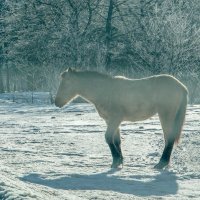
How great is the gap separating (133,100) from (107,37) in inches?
989

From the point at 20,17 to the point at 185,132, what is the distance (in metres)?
23.3

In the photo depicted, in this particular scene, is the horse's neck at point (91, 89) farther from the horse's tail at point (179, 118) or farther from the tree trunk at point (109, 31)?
the tree trunk at point (109, 31)

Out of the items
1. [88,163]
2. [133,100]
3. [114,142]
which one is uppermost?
[133,100]

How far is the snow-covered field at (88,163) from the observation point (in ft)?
30.6

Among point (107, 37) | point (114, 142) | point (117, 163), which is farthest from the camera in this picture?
point (107, 37)

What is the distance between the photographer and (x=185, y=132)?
55.8ft

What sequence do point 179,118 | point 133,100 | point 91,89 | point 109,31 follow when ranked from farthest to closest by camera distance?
point 109,31, point 91,89, point 133,100, point 179,118

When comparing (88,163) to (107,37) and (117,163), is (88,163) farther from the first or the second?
(107,37)

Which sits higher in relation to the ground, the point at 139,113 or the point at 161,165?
the point at 139,113

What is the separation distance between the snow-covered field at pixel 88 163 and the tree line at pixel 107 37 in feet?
44.0

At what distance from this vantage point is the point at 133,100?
40.6 feet

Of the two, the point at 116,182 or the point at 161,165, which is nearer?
the point at 116,182

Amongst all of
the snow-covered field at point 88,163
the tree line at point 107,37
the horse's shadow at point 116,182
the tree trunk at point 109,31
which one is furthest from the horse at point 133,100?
the tree trunk at point 109,31

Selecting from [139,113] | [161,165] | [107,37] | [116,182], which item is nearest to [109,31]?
[107,37]
